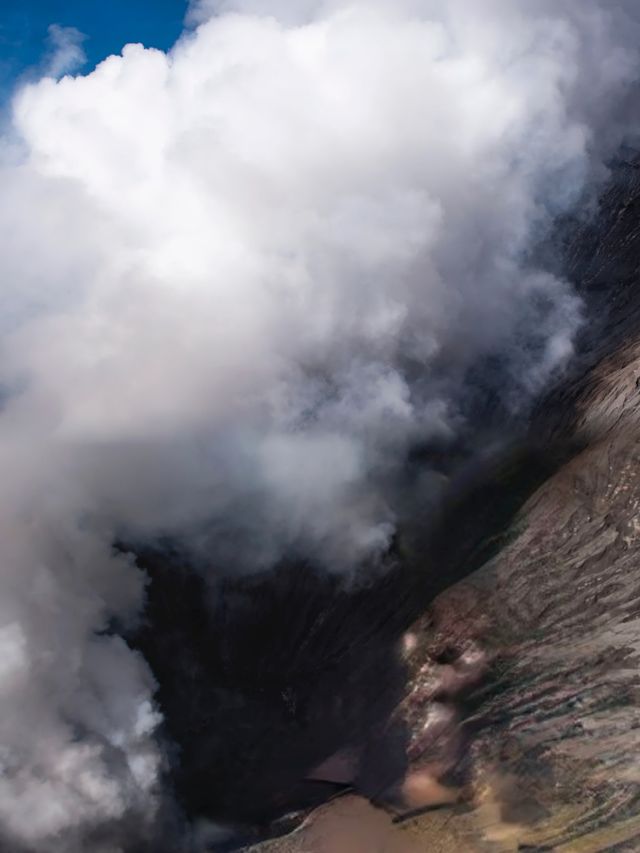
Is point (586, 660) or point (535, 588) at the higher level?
point (535, 588)

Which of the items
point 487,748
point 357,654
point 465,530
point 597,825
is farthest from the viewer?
point 465,530

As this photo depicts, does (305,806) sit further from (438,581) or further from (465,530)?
(465,530)

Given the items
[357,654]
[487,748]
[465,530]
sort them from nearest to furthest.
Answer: [487,748], [357,654], [465,530]

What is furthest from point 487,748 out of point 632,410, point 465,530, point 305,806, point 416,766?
point 632,410

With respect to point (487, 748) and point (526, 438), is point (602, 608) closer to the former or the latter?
point (487, 748)

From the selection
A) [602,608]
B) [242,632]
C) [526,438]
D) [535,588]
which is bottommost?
[602,608]

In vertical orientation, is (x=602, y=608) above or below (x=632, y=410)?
below

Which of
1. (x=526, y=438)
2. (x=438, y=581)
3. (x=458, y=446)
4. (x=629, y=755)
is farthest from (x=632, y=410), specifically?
(x=629, y=755)

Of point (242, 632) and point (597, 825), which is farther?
point (242, 632)

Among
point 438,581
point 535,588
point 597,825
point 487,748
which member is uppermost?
point 438,581
